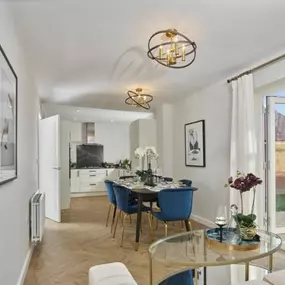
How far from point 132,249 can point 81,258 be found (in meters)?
0.71

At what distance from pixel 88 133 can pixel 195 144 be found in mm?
5390

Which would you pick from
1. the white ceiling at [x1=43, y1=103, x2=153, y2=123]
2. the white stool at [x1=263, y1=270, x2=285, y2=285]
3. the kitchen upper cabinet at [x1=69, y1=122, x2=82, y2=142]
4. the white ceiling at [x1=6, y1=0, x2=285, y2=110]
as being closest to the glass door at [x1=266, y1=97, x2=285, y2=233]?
the white ceiling at [x1=6, y1=0, x2=285, y2=110]

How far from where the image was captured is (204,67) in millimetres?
4168

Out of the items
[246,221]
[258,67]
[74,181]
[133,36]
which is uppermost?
[133,36]

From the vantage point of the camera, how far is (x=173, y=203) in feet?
12.9

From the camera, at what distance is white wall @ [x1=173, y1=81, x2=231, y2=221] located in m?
4.78

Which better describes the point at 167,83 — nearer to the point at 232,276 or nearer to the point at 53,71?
the point at 53,71

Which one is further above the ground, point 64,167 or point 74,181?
point 64,167

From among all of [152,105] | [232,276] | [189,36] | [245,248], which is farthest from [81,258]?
[152,105]

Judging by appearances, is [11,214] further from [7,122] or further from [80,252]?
[80,252]

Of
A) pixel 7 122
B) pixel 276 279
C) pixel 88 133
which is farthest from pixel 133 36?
pixel 88 133

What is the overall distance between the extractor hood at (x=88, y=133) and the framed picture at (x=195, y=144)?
193 inches

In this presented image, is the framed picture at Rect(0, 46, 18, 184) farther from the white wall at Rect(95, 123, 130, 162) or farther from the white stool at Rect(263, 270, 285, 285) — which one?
the white wall at Rect(95, 123, 130, 162)

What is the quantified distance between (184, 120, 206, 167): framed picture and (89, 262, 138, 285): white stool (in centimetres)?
351
